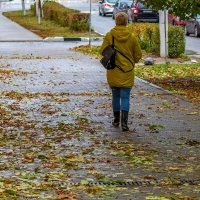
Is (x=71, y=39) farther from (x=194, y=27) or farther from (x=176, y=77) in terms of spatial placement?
(x=176, y=77)

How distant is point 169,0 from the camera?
17.0 meters

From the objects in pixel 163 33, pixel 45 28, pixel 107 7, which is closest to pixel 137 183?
pixel 163 33

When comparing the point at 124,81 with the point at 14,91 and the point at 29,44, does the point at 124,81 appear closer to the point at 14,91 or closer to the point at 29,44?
the point at 14,91

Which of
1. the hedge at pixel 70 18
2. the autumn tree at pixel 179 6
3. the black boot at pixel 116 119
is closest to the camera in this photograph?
the black boot at pixel 116 119

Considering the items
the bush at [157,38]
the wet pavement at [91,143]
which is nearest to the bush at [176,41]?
the bush at [157,38]

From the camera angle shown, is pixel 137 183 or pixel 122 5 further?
pixel 122 5

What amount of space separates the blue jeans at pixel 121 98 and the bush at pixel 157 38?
14.1 m

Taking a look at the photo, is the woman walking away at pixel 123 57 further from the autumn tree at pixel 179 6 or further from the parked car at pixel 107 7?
the parked car at pixel 107 7

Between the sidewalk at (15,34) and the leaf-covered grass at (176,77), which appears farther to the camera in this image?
the sidewalk at (15,34)

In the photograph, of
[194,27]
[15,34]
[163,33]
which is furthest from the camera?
[15,34]

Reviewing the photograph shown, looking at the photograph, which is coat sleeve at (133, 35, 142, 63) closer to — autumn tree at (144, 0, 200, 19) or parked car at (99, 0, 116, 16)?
autumn tree at (144, 0, 200, 19)

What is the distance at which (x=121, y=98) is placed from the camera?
1184cm

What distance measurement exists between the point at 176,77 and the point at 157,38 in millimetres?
8007

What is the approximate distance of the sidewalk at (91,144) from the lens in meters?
7.95
